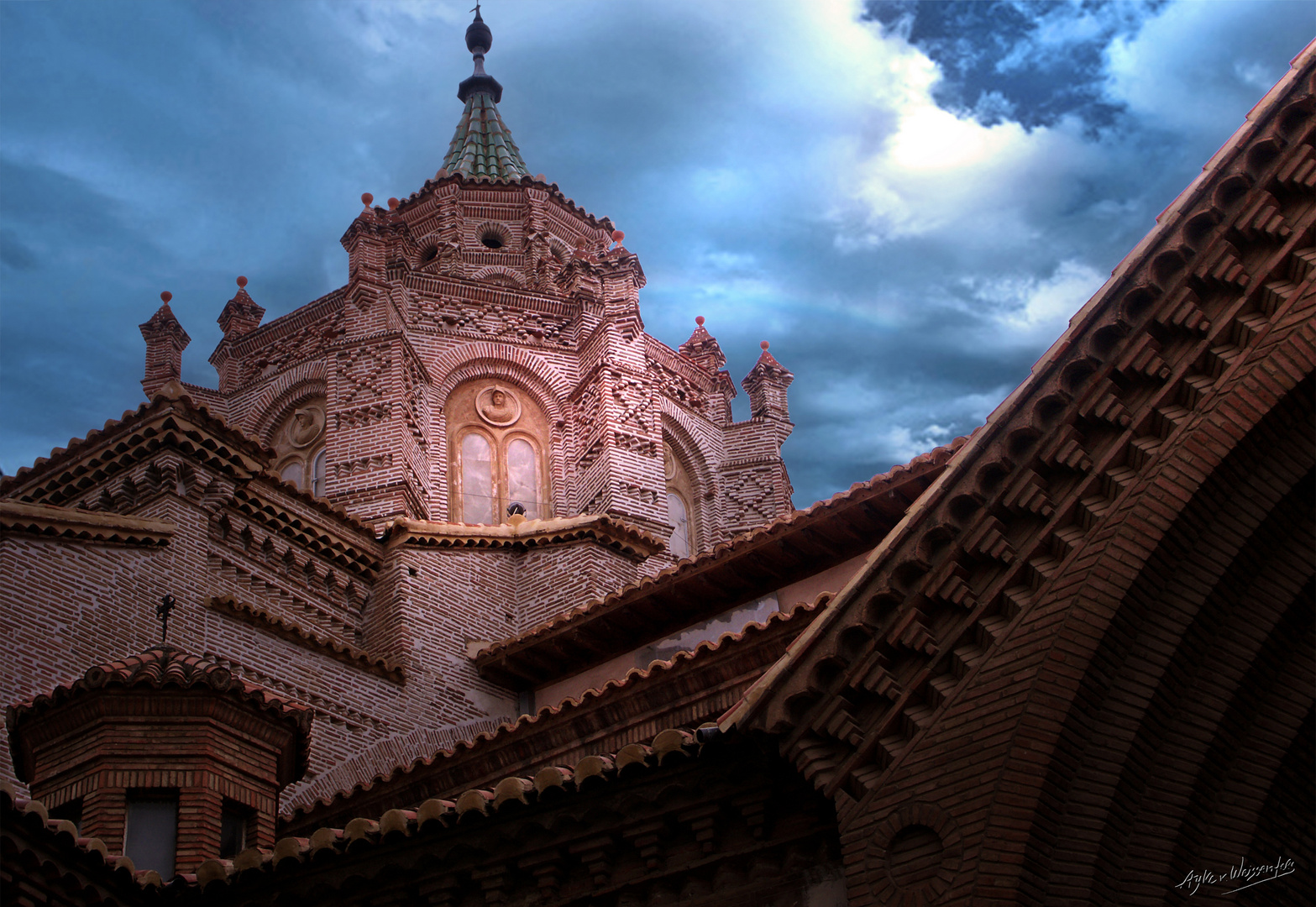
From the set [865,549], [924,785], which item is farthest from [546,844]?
[865,549]

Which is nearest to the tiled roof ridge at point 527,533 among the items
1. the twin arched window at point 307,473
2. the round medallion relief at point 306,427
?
the twin arched window at point 307,473

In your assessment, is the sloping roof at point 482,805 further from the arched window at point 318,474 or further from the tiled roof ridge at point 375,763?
the arched window at point 318,474

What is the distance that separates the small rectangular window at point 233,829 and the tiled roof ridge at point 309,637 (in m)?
4.40

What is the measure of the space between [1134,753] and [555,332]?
18.8 metres

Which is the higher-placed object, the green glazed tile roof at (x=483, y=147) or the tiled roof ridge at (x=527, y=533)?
the green glazed tile roof at (x=483, y=147)

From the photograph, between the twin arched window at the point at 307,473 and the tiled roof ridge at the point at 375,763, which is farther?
the twin arched window at the point at 307,473

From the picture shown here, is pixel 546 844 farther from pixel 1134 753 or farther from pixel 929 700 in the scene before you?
pixel 1134 753

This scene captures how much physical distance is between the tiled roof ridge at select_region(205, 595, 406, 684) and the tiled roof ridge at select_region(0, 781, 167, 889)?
583 centimetres

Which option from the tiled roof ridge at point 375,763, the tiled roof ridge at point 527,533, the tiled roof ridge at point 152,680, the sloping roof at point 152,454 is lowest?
the tiled roof ridge at point 152,680

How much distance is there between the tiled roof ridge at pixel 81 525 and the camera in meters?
14.6

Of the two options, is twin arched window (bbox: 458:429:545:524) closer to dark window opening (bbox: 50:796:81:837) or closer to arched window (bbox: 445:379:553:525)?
arched window (bbox: 445:379:553:525)

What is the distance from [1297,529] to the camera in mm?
8336

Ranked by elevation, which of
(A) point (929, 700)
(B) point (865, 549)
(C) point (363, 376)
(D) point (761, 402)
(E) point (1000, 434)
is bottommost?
(A) point (929, 700)

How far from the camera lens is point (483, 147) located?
32.3 meters
